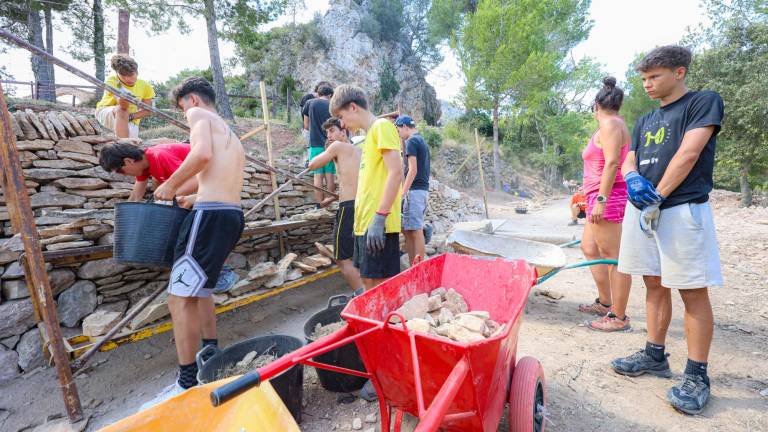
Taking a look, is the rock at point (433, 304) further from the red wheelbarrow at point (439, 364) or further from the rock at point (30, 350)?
the rock at point (30, 350)

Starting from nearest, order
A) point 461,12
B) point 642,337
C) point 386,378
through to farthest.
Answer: point 386,378 < point 642,337 < point 461,12

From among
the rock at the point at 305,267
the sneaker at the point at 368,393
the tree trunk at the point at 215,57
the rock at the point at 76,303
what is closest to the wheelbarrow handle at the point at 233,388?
the sneaker at the point at 368,393

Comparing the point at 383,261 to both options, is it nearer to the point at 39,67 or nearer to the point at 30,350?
the point at 30,350

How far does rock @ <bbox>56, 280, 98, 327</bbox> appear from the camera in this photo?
3068mm

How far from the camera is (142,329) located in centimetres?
266

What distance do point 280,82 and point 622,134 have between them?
21.1 m

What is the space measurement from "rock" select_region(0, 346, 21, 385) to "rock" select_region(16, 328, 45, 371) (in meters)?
0.03

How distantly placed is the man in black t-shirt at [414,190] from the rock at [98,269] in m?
3.11

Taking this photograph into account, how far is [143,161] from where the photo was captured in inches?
103

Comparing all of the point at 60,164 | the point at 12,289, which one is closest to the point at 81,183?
the point at 60,164

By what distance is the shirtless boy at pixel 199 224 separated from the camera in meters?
2.11

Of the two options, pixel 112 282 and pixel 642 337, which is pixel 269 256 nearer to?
pixel 112 282

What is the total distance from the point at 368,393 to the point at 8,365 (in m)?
3.08

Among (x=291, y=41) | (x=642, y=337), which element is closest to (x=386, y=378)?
(x=642, y=337)
